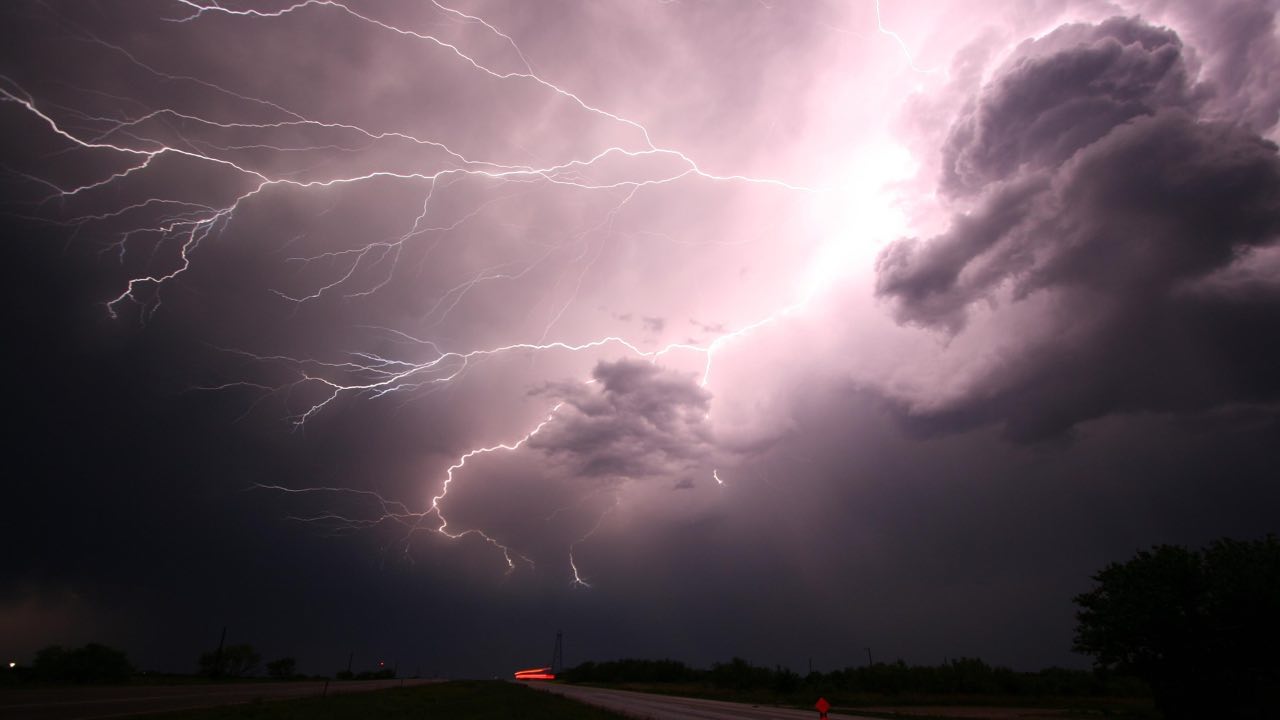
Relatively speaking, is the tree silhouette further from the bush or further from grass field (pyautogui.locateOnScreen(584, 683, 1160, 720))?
the bush

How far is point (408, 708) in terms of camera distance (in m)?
21.8

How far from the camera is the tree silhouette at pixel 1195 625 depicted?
17281 millimetres

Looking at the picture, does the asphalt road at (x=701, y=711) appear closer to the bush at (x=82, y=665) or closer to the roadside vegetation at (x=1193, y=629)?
the roadside vegetation at (x=1193, y=629)

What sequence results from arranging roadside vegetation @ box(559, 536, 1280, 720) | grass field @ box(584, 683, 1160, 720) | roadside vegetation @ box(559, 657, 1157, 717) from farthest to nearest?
1. roadside vegetation @ box(559, 657, 1157, 717)
2. grass field @ box(584, 683, 1160, 720)
3. roadside vegetation @ box(559, 536, 1280, 720)

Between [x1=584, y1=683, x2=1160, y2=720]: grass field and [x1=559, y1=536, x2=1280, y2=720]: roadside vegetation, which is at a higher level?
[x1=559, y1=536, x2=1280, y2=720]: roadside vegetation

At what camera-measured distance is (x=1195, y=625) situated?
19578 millimetres

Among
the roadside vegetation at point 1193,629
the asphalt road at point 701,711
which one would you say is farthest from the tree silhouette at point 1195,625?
the asphalt road at point 701,711

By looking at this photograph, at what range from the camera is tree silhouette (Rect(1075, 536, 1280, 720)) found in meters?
17.3

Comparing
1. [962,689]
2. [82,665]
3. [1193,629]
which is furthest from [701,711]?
[82,665]

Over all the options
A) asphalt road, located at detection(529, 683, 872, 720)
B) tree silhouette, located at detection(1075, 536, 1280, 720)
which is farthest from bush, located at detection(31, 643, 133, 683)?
tree silhouette, located at detection(1075, 536, 1280, 720)

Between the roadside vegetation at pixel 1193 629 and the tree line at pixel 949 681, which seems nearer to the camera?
the roadside vegetation at pixel 1193 629

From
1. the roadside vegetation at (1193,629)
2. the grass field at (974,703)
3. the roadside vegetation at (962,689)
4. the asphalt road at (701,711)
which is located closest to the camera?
the roadside vegetation at (1193,629)

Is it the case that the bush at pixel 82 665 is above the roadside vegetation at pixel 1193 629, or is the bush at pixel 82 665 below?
below

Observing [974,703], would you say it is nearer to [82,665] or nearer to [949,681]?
[949,681]
